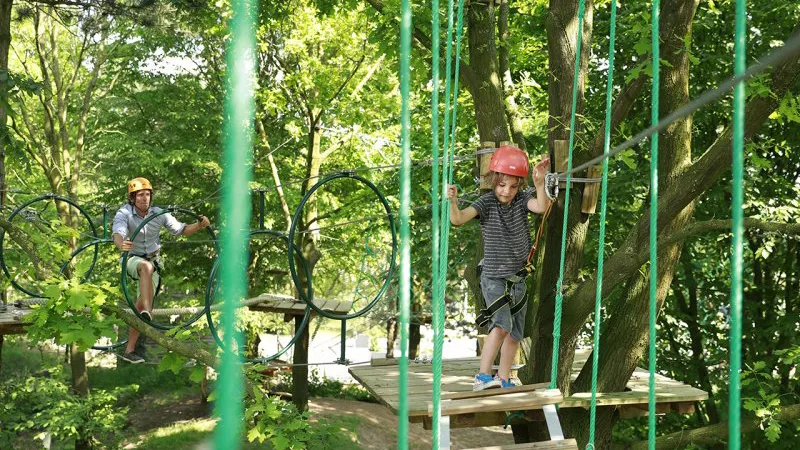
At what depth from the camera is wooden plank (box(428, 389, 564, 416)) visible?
13.8 feet

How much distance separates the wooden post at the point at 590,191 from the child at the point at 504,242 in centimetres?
99

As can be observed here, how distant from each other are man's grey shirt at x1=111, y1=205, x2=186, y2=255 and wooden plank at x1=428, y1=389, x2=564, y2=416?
2702 millimetres

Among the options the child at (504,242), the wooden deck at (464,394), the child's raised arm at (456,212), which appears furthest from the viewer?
the wooden deck at (464,394)

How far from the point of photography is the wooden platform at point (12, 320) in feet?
23.8

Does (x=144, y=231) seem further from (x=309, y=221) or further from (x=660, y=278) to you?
(x=309, y=221)

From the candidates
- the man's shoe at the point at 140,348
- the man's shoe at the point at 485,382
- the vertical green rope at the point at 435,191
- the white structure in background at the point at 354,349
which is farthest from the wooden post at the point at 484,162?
the white structure in background at the point at 354,349

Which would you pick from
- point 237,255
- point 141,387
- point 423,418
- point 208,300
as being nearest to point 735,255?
point 237,255

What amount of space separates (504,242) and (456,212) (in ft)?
1.33

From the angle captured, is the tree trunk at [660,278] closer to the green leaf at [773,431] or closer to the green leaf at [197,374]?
the green leaf at [773,431]

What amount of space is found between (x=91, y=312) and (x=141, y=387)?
1193 centimetres

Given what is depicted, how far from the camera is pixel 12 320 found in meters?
7.27

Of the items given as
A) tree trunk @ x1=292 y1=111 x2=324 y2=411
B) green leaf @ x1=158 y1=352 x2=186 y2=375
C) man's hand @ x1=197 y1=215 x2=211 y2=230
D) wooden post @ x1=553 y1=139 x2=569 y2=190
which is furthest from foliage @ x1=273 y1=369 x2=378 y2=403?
wooden post @ x1=553 y1=139 x2=569 y2=190

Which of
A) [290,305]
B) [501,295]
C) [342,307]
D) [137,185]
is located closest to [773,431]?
[501,295]

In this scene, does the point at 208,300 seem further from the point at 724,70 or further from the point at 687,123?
the point at 724,70
